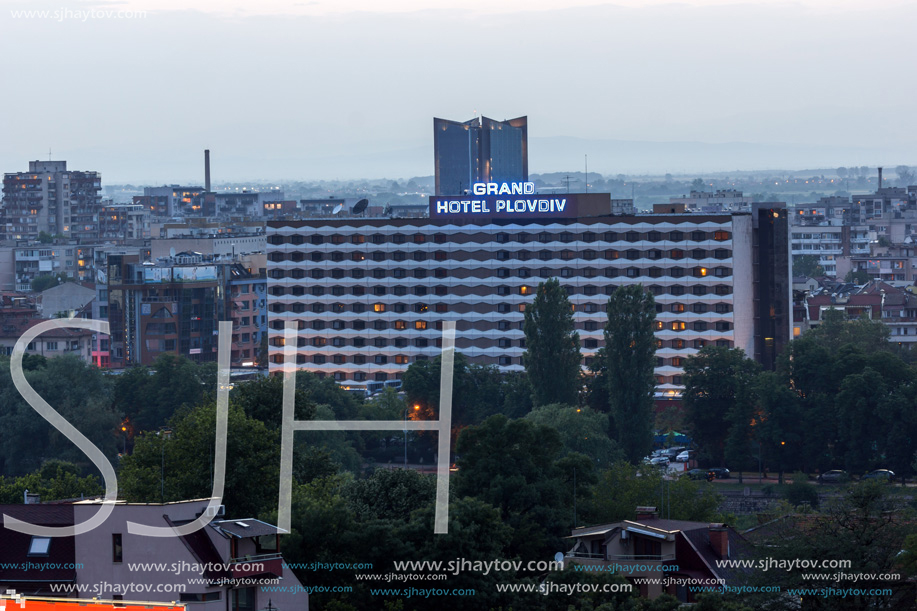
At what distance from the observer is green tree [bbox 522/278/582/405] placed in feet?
262

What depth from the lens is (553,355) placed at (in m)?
80.0

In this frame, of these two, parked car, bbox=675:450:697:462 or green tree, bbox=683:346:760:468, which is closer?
green tree, bbox=683:346:760:468

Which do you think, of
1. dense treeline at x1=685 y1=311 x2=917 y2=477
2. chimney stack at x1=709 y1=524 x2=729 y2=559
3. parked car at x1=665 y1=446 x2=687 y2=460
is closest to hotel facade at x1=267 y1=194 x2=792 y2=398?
parked car at x1=665 y1=446 x2=687 y2=460

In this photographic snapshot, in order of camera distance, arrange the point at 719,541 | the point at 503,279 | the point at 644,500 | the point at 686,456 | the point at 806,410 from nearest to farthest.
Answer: the point at 719,541, the point at 644,500, the point at 806,410, the point at 686,456, the point at 503,279

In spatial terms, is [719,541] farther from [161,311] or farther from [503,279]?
[161,311]

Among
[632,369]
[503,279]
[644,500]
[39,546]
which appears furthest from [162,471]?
[503,279]

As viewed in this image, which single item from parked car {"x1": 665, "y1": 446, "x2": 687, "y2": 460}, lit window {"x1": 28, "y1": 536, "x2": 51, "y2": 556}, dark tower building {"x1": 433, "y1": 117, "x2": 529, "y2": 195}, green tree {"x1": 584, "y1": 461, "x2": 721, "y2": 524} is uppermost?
dark tower building {"x1": 433, "y1": 117, "x2": 529, "y2": 195}

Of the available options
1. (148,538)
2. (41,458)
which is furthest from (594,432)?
(148,538)

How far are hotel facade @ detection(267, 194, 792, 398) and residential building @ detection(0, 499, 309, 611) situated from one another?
65729 millimetres

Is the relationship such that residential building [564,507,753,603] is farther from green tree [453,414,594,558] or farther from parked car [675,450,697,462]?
parked car [675,450,697,462]

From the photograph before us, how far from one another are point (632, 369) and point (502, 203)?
2824 centimetres

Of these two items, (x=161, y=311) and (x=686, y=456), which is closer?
(x=686, y=456)

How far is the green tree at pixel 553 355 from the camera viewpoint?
262ft

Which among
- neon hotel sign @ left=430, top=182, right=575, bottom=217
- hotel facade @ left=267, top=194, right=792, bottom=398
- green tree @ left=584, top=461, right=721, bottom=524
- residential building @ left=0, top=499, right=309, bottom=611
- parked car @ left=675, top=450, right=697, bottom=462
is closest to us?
residential building @ left=0, top=499, right=309, bottom=611
